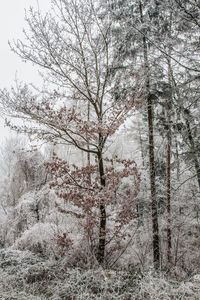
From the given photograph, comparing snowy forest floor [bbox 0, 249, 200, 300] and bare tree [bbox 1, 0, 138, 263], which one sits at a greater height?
bare tree [bbox 1, 0, 138, 263]

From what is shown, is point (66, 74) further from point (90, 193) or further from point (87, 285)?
point (87, 285)

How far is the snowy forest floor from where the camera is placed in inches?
110

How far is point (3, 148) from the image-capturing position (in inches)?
691

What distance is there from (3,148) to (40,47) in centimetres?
1474

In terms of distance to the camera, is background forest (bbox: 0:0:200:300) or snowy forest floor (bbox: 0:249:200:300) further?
background forest (bbox: 0:0:200:300)

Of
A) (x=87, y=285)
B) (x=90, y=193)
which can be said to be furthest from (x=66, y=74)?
(x=87, y=285)

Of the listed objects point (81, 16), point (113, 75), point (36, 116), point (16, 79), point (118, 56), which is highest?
point (81, 16)

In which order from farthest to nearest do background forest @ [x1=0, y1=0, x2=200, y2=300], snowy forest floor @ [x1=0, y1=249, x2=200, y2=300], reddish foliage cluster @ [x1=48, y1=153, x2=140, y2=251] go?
reddish foliage cluster @ [x1=48, y1=153, x2=140, y2=251]
background forest @ [x1=0, y1=0, x2=200, y2=300]
snowy forest floor @ [x1=0, y1=249, x2=200, y2=300]

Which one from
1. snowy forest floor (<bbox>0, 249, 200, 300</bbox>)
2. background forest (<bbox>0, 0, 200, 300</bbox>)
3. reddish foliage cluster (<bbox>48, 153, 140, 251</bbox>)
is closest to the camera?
snowy forest floor (<bbox>0, 249, 200, 300</bbox>)

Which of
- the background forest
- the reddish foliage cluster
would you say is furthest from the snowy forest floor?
the reddish foliage cluster

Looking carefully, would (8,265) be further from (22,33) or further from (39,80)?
(22,33)

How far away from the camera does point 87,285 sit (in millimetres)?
3213

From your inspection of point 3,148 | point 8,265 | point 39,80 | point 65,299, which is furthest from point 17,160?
point 3,148

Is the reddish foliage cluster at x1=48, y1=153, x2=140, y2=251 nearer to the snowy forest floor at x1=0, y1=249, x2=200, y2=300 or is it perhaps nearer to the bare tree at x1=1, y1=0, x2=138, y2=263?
the bare tree at x1=1, y1=0, x2=138, y2=263
